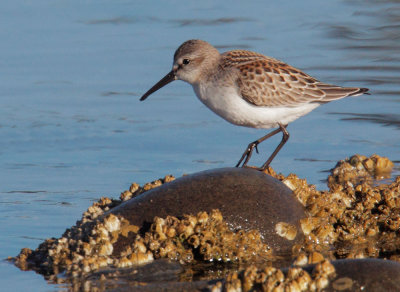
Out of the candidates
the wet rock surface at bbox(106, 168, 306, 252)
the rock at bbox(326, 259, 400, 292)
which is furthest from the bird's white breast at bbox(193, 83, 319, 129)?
the rock at bbox(326, 259, 400, 292)

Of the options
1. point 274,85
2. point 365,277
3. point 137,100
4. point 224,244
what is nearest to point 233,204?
point 224,244

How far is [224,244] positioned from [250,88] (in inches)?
77.7

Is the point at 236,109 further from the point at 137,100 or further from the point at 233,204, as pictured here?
the point at 137,100

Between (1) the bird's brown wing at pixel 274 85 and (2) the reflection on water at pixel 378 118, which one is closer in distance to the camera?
(1) the bird's brown wing at pixel 274 85

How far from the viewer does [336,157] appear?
345 inches

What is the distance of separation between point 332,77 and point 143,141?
10.5 feet

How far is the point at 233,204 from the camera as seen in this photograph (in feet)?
18.6

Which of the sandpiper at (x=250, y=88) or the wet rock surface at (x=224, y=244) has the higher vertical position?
the sandpiper at (x=250, y=88)

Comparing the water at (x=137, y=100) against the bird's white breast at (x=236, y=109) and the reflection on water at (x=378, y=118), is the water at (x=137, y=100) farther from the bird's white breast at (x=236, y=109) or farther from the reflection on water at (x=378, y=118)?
the bird's white breast at (x=236, y=109)

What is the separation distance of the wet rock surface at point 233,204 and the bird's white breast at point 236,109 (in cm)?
114

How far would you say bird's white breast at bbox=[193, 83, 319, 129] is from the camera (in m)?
6.95

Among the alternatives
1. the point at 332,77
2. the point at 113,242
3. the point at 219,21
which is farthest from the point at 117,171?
the point at 219,21

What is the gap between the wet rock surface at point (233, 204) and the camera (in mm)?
5602

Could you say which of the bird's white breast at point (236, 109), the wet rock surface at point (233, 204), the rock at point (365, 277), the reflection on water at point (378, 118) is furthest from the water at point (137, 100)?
the rock at point (365, 277)
